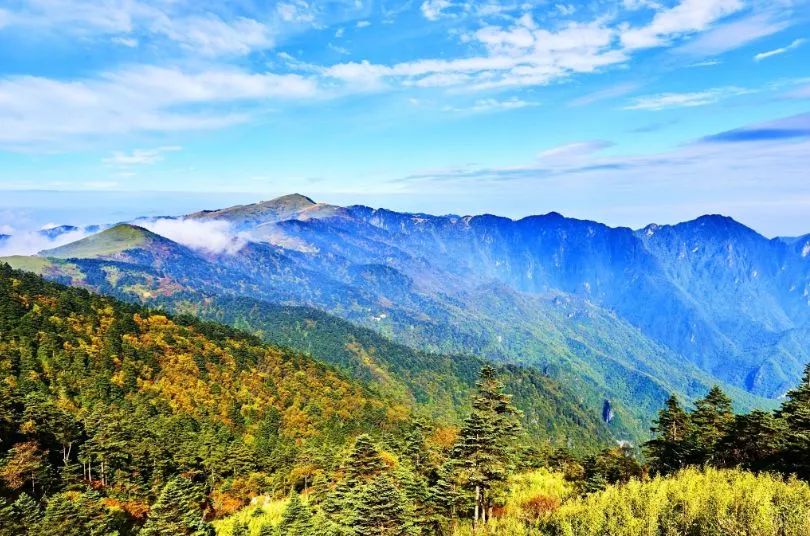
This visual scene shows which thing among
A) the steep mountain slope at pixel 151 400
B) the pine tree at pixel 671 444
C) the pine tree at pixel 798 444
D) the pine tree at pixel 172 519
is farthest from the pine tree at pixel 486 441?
the steep mountain slope at pixel 151 400

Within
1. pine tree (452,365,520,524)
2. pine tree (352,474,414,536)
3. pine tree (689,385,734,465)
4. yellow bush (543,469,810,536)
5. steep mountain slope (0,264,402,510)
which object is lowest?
steep mountain slope (0,264,402,510)

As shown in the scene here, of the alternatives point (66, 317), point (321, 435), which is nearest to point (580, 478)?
point (321, 435)

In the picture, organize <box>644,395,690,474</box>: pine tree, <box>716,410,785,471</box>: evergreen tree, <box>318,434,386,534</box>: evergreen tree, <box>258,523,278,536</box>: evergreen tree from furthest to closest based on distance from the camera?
<box>644,395,690,474</box>: pine tree → <box>716,410,785,471</box>: evergreen tree → <box>318,434,386,534</box>: evergreen tree → <box>258,523,278,536</box>: evergreen tree

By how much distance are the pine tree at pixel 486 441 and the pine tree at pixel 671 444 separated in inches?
1114

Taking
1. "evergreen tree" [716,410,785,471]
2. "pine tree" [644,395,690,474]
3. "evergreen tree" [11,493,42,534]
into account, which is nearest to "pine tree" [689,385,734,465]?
"pine tree" [644,395,690,474]

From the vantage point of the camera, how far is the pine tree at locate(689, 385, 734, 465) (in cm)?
5134

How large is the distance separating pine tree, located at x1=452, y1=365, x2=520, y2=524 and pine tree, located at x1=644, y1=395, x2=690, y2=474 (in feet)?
92.8

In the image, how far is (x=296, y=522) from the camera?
143 feet

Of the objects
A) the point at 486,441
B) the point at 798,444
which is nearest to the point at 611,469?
the point at 798,444

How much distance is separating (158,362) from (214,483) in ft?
232

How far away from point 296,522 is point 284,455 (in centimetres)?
4427

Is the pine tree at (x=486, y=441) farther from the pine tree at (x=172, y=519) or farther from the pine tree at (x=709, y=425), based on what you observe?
the pine tree at (x=172, y=519)

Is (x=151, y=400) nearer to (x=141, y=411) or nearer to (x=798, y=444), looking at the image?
(x=141, y=411)

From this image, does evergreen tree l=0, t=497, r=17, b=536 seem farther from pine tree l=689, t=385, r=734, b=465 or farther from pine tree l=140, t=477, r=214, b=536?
pine tree l=689, t=385, r=734, b=465
